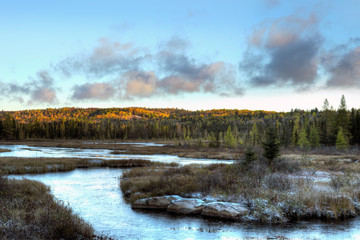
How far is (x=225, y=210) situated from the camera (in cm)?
1559

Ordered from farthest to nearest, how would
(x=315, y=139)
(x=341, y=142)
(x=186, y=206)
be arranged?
(x=315, y=139)
(x=341, y=142)
(x=186, y=206)

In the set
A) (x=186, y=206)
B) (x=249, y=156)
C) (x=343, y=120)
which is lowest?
(x=186, y=206)

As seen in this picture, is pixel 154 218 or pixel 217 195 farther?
pixel 217 195

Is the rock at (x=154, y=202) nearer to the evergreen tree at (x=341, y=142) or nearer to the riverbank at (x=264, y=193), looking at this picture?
the riverbank at (x=264, y=193)

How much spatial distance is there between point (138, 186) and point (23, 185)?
8.06 meters

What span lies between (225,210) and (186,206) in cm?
235

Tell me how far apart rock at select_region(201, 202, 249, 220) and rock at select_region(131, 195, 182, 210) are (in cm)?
258

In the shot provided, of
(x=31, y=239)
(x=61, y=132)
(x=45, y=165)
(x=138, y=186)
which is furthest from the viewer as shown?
(x=61, y=132)

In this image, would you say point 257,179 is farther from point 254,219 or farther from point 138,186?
point 138,186

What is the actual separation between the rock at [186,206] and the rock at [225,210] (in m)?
0.52

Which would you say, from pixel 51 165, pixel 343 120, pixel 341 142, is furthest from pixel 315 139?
pixel 51 165

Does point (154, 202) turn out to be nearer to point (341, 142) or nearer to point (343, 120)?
point (341, 142)

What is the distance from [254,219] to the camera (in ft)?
49.3

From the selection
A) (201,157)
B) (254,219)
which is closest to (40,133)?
(201,157)
